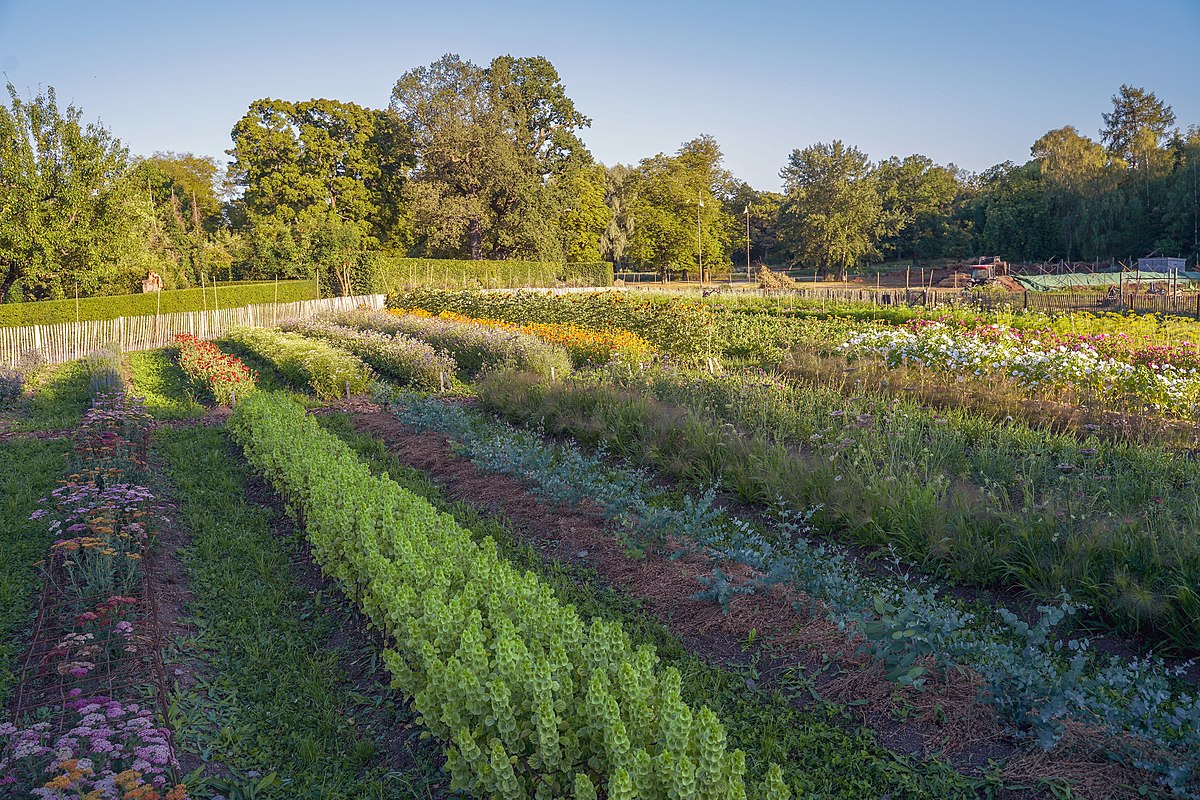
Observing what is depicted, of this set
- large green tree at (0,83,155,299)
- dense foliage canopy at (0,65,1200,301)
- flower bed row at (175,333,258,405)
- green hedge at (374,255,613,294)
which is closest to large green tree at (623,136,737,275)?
dense foliage canopy at (0,65,1200,301)

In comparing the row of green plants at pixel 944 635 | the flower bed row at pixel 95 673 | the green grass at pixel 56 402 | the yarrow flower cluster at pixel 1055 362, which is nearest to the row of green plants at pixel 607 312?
the yarrow flower cluster at pixel 1055 362

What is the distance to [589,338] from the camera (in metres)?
12.4

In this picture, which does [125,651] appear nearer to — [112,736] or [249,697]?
[249,697]

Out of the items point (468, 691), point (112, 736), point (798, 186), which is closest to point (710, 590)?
point (468, 691)

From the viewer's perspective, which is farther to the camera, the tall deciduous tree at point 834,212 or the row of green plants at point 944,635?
the tall deciduous tree at point 834,212

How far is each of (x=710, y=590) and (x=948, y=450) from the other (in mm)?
3035

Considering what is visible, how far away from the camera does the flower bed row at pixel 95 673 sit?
2.51 metres

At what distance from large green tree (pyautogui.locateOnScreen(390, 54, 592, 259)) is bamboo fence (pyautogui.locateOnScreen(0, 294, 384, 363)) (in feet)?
59.1

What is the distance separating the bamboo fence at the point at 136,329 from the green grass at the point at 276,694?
13.7 meters

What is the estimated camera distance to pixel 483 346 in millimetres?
13414

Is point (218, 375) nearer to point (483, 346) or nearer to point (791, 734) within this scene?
point (483, 346)

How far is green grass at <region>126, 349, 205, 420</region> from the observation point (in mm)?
10603

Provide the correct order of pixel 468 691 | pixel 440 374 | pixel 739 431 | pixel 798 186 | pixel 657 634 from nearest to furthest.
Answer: pixel 468 691 < pixel 657 634 < pixel 739 431 < pixel 440 374 < pixel 798 186

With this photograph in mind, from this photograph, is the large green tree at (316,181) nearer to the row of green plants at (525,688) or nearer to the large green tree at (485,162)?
the large green tree at (485,162)
